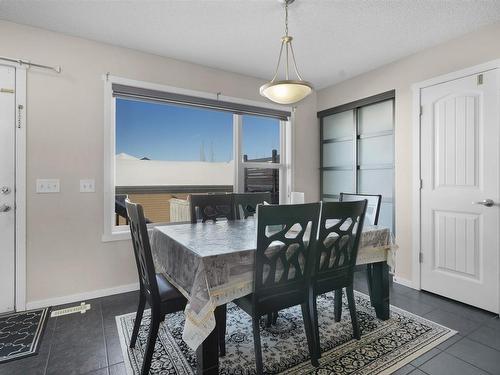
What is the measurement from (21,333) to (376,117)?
398 centimetres

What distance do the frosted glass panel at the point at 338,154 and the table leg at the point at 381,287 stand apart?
1.82m

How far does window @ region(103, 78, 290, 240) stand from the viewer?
2967 millimetres

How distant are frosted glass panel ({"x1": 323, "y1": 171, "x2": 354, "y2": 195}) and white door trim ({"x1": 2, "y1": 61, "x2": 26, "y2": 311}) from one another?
349 cm

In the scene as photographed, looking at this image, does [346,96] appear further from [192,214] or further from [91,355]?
[91,355]

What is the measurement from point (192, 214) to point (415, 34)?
2.58m

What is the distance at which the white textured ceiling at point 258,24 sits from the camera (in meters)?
2.17

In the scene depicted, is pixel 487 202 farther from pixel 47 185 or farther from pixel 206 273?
pixel 47 185

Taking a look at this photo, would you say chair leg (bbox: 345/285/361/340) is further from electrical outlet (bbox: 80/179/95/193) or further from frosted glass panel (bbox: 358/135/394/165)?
electrical outlet (bbox: 80/179/95/193)

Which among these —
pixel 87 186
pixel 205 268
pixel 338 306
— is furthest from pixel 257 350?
pixel 87 186

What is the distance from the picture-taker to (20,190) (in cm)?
239

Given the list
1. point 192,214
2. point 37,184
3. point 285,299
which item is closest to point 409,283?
point 285,299

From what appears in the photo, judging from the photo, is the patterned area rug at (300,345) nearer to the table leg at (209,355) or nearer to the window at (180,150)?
the table leg at (209,355)

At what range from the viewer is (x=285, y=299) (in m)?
1.63

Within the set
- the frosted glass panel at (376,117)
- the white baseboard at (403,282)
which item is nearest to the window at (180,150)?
the frosted glass panel at (376,117)
